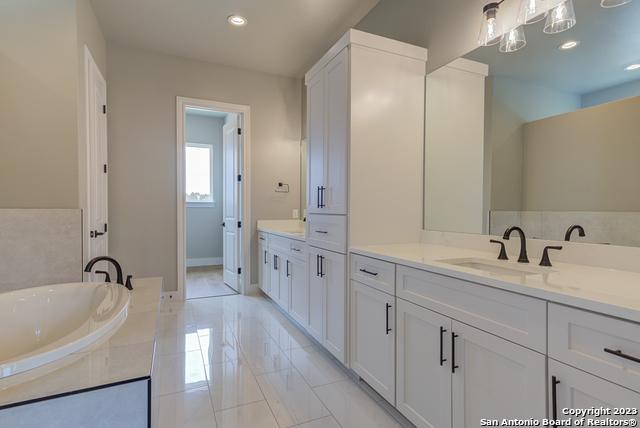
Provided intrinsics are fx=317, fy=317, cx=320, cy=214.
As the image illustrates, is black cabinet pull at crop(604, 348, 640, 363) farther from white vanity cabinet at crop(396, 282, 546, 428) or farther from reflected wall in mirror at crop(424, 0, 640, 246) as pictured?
reflected wall in mirror at crop(424, 0, 640, 246)

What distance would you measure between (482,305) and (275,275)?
247cm

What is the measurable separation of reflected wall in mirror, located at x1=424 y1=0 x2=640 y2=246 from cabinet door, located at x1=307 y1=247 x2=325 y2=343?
35.5 inches

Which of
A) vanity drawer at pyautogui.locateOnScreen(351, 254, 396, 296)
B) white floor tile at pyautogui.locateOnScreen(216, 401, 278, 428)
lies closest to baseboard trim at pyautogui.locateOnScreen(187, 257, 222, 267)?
white floor tile at pyautogui.locateOnScreen(216, 401, 278, 428)

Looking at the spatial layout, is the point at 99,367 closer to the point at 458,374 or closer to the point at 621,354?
the point at 458,374

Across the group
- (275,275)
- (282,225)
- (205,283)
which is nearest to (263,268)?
(275,275)

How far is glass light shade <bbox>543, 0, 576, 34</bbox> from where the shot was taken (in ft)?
4.70

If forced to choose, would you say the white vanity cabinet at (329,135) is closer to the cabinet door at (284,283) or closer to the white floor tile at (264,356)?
the cabinet door at (284,283)

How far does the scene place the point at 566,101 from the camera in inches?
58.4

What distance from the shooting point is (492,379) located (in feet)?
3.76

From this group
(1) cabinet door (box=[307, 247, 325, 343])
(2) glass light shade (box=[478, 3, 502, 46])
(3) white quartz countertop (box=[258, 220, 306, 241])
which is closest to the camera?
(2) glass light shade (box=[478, 3, 502, 46])

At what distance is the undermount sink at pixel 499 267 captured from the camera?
4.50 feet

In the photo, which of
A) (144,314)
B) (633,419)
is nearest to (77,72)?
(144,314)

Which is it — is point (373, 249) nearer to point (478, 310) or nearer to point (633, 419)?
point (478, 310)

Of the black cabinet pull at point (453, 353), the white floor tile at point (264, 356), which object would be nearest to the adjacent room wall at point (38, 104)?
the white floor tile at point (264, 356)
